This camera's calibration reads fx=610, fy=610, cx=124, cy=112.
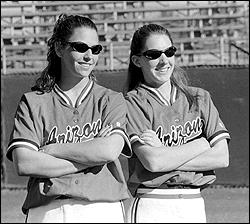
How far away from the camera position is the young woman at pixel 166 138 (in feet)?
9.20

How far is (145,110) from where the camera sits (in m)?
2.91

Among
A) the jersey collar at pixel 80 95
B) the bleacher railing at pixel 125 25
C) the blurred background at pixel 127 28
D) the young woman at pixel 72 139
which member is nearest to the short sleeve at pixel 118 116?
the young woman at pixel 72 139

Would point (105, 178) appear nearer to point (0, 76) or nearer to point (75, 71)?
point (75, 71)

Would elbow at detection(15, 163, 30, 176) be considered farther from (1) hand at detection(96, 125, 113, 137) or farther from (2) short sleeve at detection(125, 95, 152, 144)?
(2) short sleeve at detection(125, 95, 152, 144)

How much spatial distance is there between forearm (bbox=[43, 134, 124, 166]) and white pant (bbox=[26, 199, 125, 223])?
181 mm

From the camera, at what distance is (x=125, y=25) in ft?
55.4

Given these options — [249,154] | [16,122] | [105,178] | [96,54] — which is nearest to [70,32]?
[96,54]

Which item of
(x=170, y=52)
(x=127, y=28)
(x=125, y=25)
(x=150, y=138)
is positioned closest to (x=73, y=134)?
(x=150, y=138)

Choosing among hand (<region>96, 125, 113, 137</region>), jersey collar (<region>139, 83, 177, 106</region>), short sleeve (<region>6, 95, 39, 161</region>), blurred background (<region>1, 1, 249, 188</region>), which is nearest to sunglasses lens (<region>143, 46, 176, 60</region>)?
jersey collar (<region>139, 83, 177, 106</region>)

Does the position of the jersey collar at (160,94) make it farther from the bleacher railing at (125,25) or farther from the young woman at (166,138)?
the bleacher railing at (125,25)

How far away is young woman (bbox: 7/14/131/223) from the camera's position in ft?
8.54

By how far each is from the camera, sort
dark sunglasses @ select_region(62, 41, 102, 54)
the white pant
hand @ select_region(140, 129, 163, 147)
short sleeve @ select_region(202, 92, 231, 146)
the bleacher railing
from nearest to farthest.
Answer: the white pant, dark sunglasses @ select_region(62, 41, 102, 54), hand @ select_region(140, 129, 163, 147), short sleeve @ select_region(202, 92, 231, 146), the bleacher railing

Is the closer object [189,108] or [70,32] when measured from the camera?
[70,32]

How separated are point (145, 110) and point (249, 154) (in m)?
6.56
